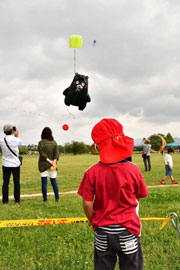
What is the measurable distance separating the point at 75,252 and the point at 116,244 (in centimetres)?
171

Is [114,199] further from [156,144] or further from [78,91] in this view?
[156,144]

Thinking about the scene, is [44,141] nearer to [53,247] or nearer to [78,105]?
[78,105]

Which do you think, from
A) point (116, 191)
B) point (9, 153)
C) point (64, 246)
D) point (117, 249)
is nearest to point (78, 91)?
point (9, 153)

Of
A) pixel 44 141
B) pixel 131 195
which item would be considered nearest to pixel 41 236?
pixel 131 195

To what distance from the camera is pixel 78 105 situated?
801cm

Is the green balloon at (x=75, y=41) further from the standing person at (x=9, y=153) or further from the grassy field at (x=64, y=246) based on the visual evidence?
the grassy field at (x=64, y=246)

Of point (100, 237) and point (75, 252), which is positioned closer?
point (100, 237)

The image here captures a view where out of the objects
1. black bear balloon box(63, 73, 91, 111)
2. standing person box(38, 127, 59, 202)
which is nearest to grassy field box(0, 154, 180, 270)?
standing person box(38, 127, 59, 202)

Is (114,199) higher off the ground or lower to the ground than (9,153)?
lower

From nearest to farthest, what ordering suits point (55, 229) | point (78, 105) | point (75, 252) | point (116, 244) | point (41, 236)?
1. point (116, 244)
2. point (75, 252)
3. point (41, 236)
4. point (55, 229)
5. point (78, 105)

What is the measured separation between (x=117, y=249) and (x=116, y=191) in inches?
19.9

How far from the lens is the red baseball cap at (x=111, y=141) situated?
8.09 feet

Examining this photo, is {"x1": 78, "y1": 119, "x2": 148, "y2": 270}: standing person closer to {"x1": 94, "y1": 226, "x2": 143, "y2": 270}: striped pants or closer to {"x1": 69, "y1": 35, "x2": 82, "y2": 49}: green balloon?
{"x1": 94, "y1": 226, "x2": 143, "y2": 270}: striped pants

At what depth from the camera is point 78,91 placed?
7.74 meters
